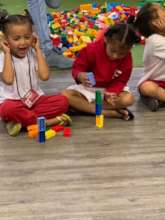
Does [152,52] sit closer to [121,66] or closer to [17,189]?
[121,66]

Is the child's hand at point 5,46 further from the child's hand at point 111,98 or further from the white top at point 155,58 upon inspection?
the white top at point 155,58

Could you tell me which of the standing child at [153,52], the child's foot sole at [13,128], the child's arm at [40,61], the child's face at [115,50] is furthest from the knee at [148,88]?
the child's foot sole at [13,128]

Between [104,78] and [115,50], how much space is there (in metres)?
0.16

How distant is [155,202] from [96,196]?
0.19 metres

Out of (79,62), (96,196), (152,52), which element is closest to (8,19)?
(79,62)

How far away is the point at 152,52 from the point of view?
7.72 ft

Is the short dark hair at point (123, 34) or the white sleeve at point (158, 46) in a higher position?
the short dark hair at point (123, 34)

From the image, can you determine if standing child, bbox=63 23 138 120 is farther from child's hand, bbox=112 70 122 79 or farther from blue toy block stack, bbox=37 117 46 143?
blue toy block stack, bbox=37 117 46 143

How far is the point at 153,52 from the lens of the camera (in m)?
2.35

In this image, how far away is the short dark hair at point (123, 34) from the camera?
208 cm

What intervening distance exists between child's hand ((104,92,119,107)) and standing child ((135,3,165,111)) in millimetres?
190

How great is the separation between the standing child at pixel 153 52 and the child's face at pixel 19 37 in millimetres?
558

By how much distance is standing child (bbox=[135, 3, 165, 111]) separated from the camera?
2.33 meters

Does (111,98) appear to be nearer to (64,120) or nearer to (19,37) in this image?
(64,120)
